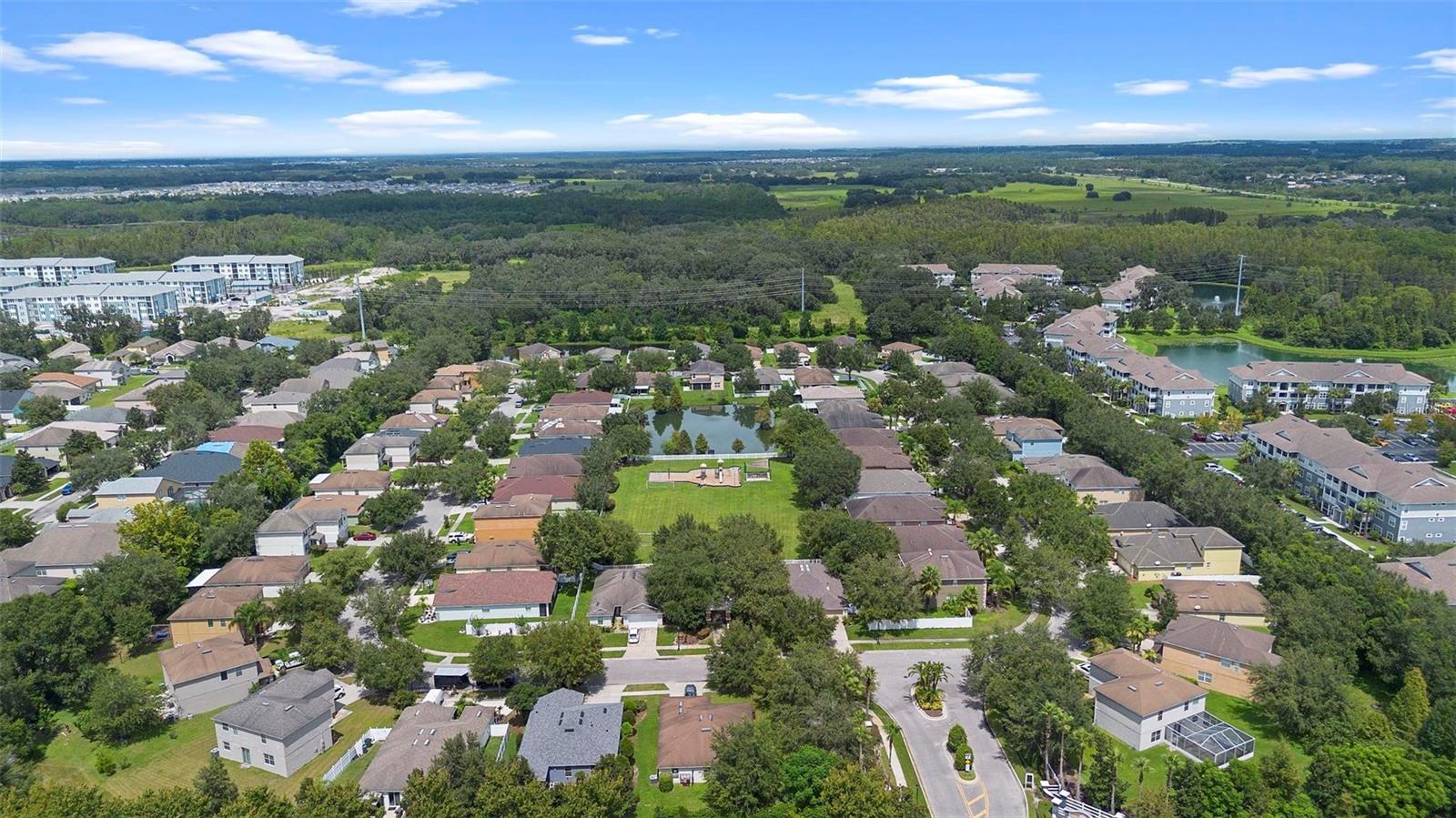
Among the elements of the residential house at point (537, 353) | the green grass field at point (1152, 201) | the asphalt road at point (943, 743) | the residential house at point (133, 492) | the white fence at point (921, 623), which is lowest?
the asphalt road at point (943, 743)

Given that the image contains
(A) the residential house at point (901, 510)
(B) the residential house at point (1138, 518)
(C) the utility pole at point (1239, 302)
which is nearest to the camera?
(B) the residential house at point (1138, 518)

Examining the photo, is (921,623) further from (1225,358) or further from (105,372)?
(105,372)

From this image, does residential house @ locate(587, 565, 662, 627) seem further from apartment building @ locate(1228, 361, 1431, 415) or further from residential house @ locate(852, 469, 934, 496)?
apartment building @ locate(1228, 361, 1431, 415)

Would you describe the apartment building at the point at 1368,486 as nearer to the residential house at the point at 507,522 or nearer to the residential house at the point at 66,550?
the residential house at the point at 507,522

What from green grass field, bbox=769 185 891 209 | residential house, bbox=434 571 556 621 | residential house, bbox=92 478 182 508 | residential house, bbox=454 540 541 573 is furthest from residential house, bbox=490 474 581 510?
green grass field, bbox=769 185 891 209

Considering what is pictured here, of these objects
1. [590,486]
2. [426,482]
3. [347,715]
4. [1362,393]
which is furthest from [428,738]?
[1362,393]

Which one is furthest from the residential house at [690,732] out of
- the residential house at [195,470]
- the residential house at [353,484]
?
the residential house at [195,470]
